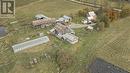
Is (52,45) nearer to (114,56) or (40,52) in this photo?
(40,52)

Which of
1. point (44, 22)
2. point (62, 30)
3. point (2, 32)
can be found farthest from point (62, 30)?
point (2, 32)

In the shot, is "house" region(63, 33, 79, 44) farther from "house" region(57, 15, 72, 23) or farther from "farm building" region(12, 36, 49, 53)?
"house" region(57, 15, 72, 23)

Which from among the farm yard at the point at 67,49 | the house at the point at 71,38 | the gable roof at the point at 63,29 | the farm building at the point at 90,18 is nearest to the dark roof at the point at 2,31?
the farm yard at the point at 67,49

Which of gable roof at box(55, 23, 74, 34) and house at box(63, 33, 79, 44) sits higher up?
gable roof at box(55, 23, 74, 34)

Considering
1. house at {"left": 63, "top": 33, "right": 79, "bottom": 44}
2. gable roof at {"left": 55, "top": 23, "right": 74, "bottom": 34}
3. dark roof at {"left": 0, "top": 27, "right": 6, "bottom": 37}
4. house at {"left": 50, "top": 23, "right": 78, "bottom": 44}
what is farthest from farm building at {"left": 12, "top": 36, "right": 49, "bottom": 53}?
dark roof at {"left": 0, "top": 27, "right": 6, "bottom": 37}

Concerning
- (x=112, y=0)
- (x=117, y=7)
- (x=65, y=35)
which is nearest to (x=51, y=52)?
(x=65, y=35)

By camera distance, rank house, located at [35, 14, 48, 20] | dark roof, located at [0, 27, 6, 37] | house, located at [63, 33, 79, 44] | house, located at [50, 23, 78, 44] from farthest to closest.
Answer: house, located at [35, 14, 48, 20], dark roof, located at [0, 27, 6, 37], house, located at [50, 23, 78, 44], house, located at [63, 33, 79, 44]

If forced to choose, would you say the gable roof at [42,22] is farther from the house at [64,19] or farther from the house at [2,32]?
the house at [2,32]
